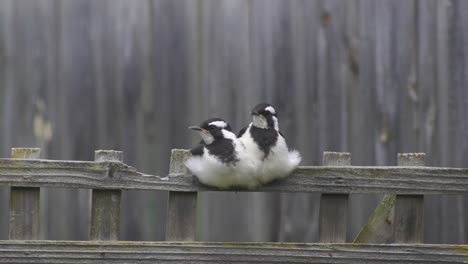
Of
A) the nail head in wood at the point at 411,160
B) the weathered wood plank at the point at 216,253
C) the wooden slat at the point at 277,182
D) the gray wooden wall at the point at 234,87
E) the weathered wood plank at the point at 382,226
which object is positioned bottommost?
the weathered wood plank at the point at 216,253

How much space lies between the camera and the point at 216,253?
149 inches

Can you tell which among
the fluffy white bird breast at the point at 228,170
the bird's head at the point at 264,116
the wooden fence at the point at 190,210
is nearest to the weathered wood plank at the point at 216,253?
the wooden fence at the point at 190,210

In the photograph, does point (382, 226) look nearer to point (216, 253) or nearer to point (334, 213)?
point (334, 213)

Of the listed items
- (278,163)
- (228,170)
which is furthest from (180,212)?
(278,163)

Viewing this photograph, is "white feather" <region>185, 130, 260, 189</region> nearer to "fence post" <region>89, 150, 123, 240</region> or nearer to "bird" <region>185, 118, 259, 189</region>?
"bird" <region>185, 118, 259, 189</region>

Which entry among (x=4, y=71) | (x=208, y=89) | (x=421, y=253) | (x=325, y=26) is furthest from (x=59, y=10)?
(x=421, y=253)

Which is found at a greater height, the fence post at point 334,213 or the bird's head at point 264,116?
the bird's head at point 264,116

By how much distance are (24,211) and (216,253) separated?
2.29 ft

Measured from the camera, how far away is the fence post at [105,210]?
3.77 meters

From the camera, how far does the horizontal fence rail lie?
3.74 metres

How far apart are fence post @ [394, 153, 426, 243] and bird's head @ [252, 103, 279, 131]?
1.84 feet

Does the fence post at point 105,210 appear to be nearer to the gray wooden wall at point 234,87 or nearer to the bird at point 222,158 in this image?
the bird at point 222,158

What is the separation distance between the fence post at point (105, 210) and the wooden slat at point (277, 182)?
0.12 feet

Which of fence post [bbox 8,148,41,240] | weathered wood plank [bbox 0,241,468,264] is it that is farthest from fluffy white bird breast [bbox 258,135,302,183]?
fence post [bbox 8,148,41,240]
